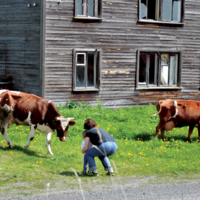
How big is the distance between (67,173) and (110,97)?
32.0 feet

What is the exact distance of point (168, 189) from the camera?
6.95m

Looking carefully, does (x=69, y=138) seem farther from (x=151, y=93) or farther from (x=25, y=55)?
(x=151, y=93)

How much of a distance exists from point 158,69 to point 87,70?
400 centimetres

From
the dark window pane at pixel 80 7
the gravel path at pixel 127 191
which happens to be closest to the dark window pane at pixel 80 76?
the dark window pane at pixel 80 7

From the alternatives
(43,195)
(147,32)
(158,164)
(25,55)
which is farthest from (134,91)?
(43,195)

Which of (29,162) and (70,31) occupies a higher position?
(70,31)

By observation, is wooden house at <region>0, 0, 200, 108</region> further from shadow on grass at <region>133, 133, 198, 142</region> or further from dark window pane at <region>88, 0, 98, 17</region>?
shadow on grass at <region>133, 133, 198, 142</region>

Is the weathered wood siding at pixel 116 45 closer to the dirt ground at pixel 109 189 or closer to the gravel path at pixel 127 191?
the dirt ground at pixel 109 189

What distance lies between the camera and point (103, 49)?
671 inches

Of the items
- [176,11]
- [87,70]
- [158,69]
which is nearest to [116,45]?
[87,70]

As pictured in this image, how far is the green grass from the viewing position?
7961mm

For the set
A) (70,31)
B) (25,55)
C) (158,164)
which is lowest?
(158,164)

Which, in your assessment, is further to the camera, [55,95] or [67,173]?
[55,95]

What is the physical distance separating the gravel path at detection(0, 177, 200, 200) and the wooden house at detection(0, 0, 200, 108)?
924 cm
